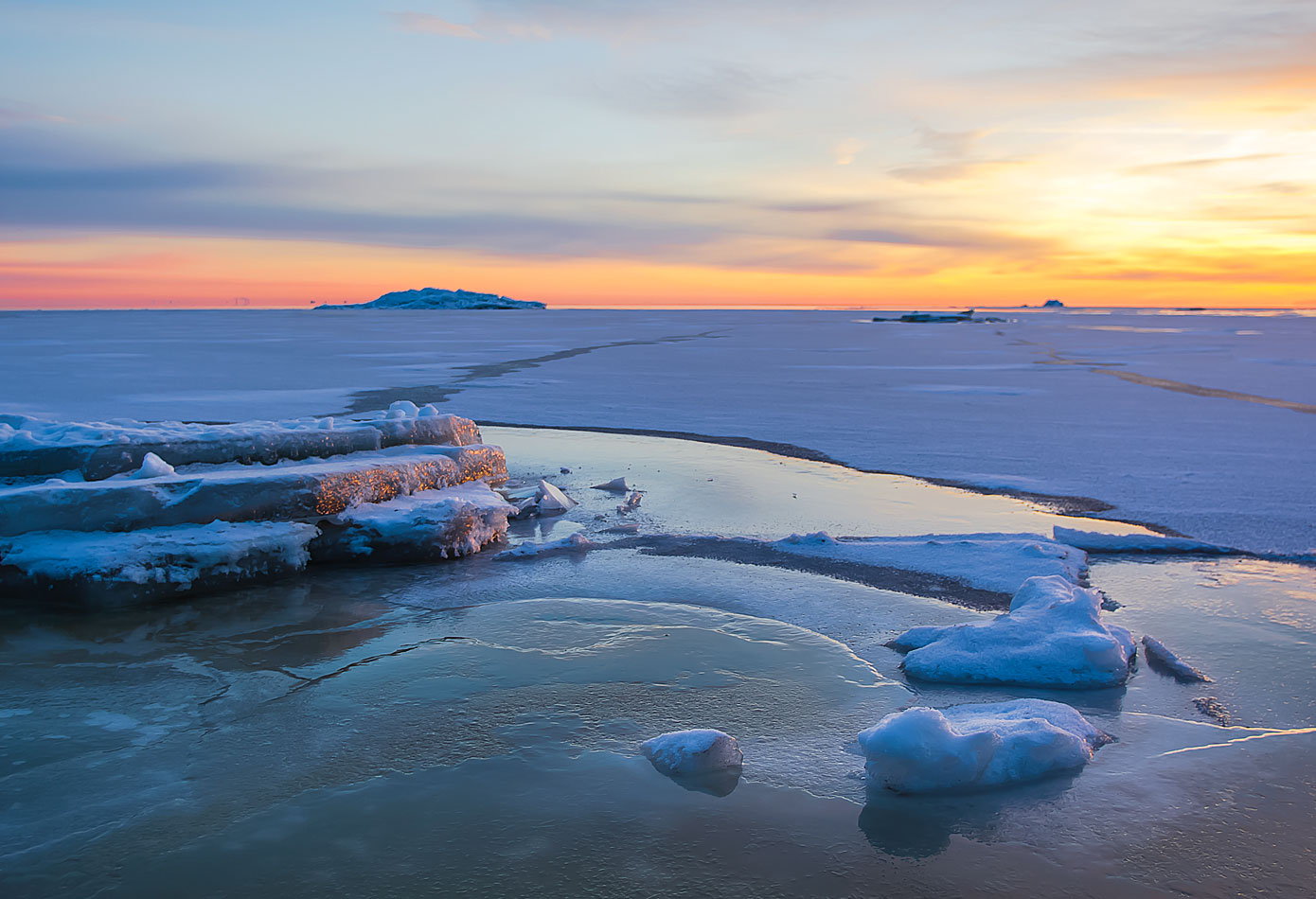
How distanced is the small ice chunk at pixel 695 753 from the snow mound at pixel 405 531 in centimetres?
296

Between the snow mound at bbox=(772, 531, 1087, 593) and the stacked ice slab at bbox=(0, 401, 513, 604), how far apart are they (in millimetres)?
2297

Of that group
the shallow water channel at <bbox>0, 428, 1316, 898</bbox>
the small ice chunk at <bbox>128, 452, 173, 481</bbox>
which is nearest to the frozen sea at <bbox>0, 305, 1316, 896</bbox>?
the shallow water channel at <bbox>0, 428, 1316, 898</bbox>

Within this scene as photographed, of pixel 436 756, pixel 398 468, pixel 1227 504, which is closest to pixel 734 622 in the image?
pixel 436 756

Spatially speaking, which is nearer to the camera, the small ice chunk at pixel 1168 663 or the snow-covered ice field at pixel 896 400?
the small ice chunk at pixel 1168 663

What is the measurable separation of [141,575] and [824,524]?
4385 mm

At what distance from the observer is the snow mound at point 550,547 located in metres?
5.79

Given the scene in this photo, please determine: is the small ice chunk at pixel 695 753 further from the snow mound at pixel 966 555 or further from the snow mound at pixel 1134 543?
the snow mound at pixel 1134 543

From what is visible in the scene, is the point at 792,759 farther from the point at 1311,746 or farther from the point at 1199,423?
the point at 1199,423

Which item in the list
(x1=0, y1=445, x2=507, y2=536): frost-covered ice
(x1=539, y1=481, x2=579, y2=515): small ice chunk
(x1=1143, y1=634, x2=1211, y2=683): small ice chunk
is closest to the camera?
(x1=1143, y1=634, x2=1211, y2=683): small ice chunk

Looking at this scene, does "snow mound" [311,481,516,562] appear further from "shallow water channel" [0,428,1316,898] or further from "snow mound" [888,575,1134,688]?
"snow mound" [888,575,1134,688]

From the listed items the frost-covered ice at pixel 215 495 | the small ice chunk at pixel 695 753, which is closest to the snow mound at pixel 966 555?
the small ice chunk at pixel 695 753

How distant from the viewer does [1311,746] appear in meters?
3.23

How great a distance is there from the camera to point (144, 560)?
4.82 m

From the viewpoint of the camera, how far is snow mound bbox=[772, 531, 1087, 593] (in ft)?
17.0
